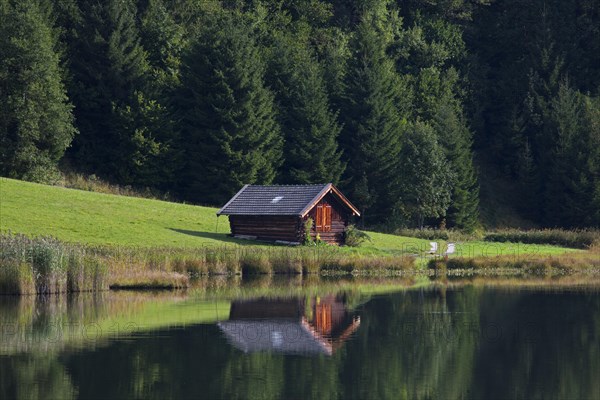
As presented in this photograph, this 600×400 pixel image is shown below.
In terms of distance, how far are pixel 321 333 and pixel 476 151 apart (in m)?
77.0

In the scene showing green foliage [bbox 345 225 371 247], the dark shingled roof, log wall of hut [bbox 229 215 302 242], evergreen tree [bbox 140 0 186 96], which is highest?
evergreen tree [bbox 140 0 186 96]

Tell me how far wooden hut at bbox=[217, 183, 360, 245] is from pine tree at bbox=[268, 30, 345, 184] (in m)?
16.7

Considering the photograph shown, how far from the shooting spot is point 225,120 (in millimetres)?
87688

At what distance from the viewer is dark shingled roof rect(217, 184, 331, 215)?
231 ft

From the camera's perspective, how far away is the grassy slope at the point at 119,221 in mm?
63438

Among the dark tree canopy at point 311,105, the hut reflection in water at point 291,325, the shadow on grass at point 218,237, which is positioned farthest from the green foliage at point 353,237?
the hut reflection in water at point 291,325

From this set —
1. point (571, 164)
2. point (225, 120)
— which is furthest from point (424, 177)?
point (571, 164)

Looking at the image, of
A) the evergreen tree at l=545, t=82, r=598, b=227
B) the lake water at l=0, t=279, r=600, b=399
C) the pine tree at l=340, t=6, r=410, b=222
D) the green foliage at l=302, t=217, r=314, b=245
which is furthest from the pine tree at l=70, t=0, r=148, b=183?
the lake water at l=0, t=279, r=600, b=399

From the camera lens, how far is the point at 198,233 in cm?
7069

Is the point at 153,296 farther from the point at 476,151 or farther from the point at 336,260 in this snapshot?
the point at 476,151

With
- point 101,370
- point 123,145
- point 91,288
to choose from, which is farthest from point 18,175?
point 101,370

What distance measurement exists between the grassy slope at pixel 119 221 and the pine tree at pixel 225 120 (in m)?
5.77

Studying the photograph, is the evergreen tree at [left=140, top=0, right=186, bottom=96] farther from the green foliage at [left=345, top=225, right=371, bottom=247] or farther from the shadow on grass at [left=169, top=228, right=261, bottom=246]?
the green foliage at [left=345, top=225, right=371, bottom=247]

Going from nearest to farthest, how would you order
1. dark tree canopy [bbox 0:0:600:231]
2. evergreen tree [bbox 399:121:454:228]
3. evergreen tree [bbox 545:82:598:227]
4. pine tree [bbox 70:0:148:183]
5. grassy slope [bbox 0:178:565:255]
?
grassy slope [bbox 0:178:565:255] → dark tree canopy [bbox 0:0:600:231] → pine tree [bbox 70:0:148:183] → evergreen tree [bbox 399:121:454:228] → evergreen tree [bbox 545:82:598:227]
